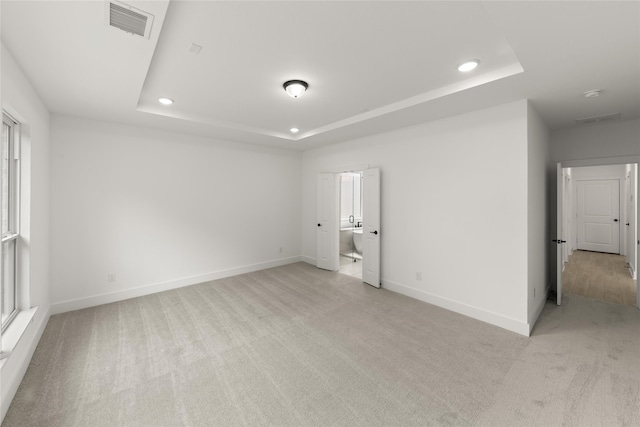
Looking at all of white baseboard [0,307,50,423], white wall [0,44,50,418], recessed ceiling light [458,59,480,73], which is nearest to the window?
white wall [0,44,50,418]

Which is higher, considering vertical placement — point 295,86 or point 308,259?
point 295,86

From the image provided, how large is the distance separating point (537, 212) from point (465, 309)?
155 centimetres

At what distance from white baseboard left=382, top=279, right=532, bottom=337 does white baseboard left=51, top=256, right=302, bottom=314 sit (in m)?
2.73

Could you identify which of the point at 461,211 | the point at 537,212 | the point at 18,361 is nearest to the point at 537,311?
the point at 537,212

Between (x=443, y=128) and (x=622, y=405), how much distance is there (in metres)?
3.15

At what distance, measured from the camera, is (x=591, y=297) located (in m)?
4.04

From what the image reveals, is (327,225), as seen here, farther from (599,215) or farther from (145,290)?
(599,215)

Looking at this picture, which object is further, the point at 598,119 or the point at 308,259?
the point at 308,259

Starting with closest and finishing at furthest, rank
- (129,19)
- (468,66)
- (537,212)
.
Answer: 1. (129,19)
2. (468,66)
3. (537,212)

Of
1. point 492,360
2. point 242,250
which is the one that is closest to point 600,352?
point 492,360

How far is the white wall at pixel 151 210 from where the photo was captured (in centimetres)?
361

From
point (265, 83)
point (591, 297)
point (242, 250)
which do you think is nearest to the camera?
point (265, 83)

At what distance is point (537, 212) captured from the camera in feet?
11.2

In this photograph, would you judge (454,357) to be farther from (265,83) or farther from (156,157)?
(156,157)
